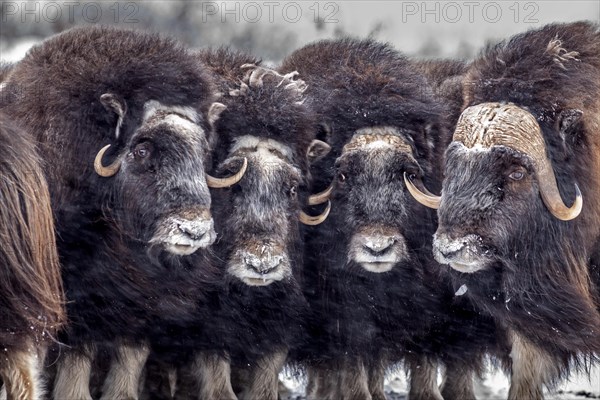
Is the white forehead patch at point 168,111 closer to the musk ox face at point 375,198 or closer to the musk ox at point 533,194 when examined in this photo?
the musk ox face at point 375,198

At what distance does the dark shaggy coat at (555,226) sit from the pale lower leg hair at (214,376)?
1804 millimetres

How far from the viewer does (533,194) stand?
562 centimetres

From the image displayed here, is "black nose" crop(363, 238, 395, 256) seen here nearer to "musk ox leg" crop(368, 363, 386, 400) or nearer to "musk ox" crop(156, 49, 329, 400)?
"musk ox" crop(156, 49, 329, 400)

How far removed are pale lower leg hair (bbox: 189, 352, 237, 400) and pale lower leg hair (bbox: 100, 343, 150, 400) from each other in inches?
16.2

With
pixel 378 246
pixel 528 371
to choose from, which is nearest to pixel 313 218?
pixel 378 246

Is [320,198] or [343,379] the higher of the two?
[320,198]

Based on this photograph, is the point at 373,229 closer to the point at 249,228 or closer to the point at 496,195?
the point at 249,228

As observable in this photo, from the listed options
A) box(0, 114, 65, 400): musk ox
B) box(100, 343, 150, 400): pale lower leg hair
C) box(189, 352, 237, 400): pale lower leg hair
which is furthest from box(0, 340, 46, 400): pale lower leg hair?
box(189, 352, 237, 400): pale lower leg hair

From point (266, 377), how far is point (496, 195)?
7.23 ft

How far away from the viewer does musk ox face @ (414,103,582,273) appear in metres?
5.46

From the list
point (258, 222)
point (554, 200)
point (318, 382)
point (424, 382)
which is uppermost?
point (554, 200)

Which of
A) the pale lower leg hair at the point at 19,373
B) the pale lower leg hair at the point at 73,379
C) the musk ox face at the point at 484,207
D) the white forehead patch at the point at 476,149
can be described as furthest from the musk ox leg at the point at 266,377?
the pale lower leg hair at the point at 19,373

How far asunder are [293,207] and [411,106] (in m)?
0.96

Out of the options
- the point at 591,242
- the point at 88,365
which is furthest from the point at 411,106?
the point at 88,365
